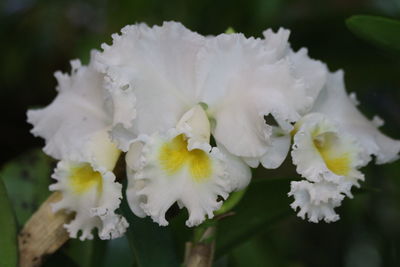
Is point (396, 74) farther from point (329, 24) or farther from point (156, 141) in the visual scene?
point (156, 141)

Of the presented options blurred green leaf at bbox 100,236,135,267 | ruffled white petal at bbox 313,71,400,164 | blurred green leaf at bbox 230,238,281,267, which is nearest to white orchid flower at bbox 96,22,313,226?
ruffled white petal at bbox 313,71,400,164

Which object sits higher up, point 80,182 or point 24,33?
point 80,182

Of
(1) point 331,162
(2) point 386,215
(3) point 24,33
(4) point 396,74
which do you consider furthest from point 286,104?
(3) point 24,33

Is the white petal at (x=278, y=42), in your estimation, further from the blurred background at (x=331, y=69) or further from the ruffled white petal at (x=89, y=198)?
the blurred background at (x=331, y=69)

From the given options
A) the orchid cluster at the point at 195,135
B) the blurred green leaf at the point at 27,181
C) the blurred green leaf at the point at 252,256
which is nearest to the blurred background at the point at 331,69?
the blurred green leaf at the point at 252,256

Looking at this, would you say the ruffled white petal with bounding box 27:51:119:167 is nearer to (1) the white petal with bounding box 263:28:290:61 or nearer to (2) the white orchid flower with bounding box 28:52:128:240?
(2) the white orchid flower with bounding box 28:52:128:240

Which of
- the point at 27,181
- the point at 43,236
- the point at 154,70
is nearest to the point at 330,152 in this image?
the point at 154,70

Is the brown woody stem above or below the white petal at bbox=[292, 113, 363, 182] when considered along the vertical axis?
below
